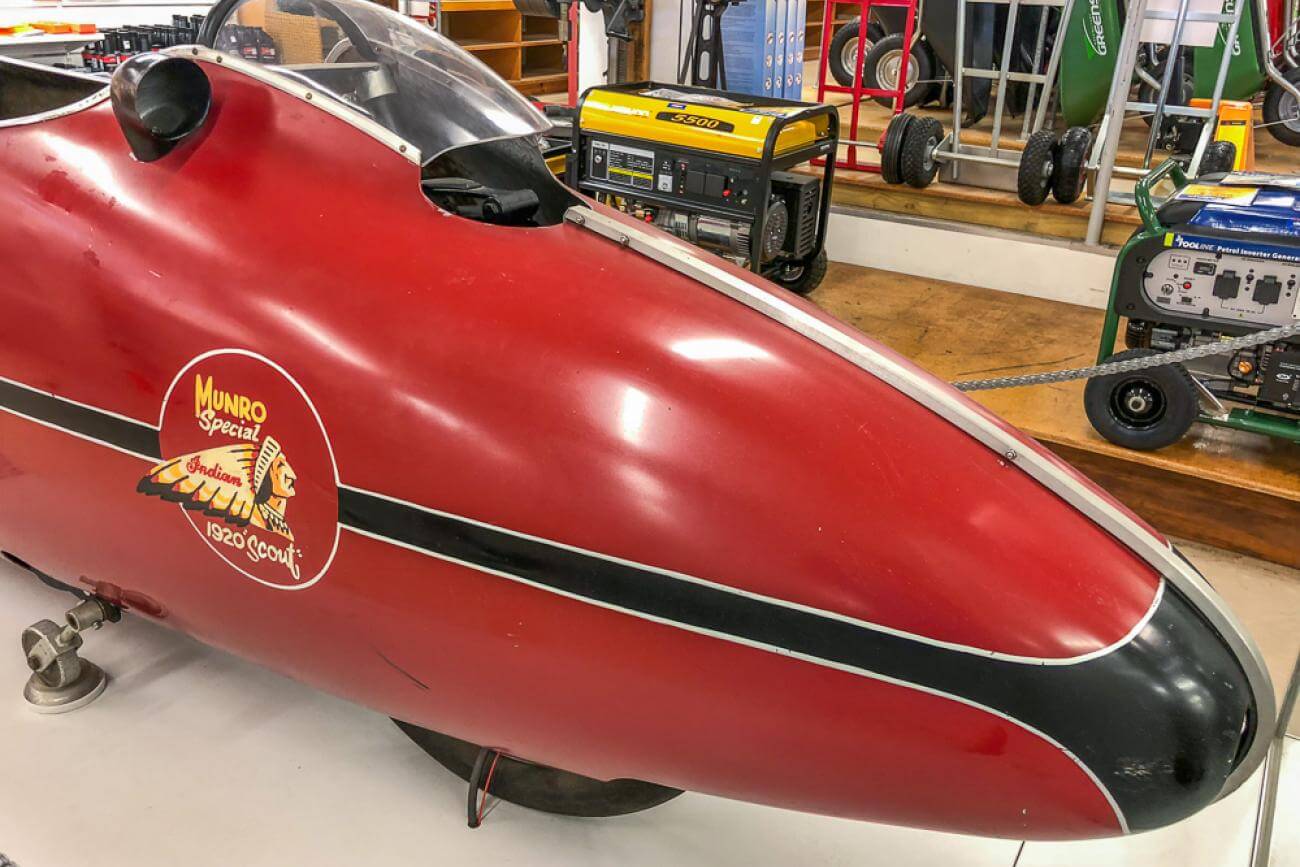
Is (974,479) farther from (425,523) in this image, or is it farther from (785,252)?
(785,252)

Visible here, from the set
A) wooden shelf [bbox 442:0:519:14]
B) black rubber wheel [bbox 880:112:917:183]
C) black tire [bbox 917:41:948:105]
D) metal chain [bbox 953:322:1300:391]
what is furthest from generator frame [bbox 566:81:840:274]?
wooden shelf [bbox 442:0:519:14]

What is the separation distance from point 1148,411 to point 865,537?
7.03ft

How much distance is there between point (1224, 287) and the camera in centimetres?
282

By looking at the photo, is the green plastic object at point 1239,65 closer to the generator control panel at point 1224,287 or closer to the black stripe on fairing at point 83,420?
the generator control panel at point 1224,287

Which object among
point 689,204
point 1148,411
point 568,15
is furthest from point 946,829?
point 568,15

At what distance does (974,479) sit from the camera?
1.24 metres

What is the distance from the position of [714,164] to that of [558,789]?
2.62 m

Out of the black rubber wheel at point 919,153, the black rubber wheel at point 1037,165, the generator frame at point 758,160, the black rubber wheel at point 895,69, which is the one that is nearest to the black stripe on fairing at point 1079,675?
the generator frame at point 758,160

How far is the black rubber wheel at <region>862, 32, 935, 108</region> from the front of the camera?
261 inches

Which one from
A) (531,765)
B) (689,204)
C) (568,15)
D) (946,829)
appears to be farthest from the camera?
(568,15)

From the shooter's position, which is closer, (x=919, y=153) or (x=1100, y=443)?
(x=1100, y=443)

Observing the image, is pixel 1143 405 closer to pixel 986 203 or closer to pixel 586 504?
pixel 986 203

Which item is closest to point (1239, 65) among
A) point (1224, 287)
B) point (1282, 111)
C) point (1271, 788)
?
point (1282, 111)

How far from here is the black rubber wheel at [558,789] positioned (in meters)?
1.67
